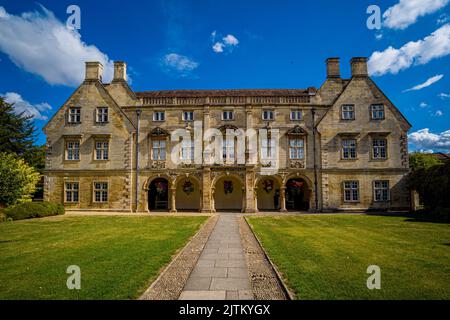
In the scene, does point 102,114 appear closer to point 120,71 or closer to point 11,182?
point 120,71

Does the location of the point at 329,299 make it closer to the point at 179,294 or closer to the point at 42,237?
the point at 179,294

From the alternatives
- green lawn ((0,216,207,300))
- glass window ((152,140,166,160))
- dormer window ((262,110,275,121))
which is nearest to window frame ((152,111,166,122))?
glass window ((152,140,166,160))

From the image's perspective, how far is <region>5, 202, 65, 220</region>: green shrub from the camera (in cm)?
1991

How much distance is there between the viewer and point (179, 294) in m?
5.69

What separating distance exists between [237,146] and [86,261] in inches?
800

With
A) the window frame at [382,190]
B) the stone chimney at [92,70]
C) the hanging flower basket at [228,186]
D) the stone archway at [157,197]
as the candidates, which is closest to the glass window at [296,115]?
the hanging flower basket at [228,186]

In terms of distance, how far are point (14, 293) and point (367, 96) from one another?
3084 cm

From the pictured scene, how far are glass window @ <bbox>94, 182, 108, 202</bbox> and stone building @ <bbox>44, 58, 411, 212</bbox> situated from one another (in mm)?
100

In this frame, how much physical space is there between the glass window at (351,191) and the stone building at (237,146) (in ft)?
0.34

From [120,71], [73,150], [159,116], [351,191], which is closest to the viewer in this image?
[351,191]

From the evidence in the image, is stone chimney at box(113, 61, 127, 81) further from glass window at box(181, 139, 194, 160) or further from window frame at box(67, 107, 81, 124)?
glass window at box(181, 139, 194, 160)

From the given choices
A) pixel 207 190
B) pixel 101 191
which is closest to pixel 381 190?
pixel 207 190

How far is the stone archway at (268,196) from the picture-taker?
28.8 meters

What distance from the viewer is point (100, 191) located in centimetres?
2711
